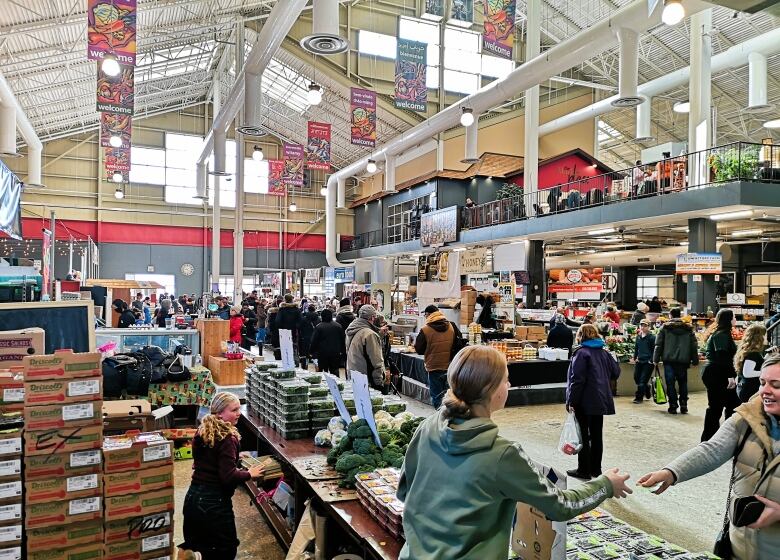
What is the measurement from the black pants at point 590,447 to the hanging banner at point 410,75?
8.12m

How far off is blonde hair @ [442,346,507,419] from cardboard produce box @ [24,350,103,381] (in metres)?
2.55

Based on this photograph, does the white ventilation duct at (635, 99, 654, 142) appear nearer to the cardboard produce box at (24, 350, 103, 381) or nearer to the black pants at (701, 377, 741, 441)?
the black pants at (701, 377, 741, 441)

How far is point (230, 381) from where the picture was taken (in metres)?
7.36

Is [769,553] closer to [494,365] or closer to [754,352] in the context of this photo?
[494,365]

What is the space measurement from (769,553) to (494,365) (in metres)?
1.19

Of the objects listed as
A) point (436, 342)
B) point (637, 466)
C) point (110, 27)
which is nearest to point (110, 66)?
point (110, 27)

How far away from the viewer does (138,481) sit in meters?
3.36

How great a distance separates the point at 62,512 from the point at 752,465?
3387mm

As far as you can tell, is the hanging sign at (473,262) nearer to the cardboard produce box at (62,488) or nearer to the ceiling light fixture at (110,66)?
the ceiling light fixture at (110,66)

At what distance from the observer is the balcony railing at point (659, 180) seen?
1027cm

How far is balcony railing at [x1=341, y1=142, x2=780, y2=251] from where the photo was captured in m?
10.3

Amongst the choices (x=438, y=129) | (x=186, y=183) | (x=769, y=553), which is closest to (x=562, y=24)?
(x=438, y=129)

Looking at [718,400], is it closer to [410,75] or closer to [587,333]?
[587,333]

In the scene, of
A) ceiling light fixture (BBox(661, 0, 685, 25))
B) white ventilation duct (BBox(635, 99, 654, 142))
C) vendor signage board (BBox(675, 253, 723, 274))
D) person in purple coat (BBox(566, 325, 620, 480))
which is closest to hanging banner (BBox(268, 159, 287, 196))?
white ventilation duct (BBox(635, 99, 654, 142))
